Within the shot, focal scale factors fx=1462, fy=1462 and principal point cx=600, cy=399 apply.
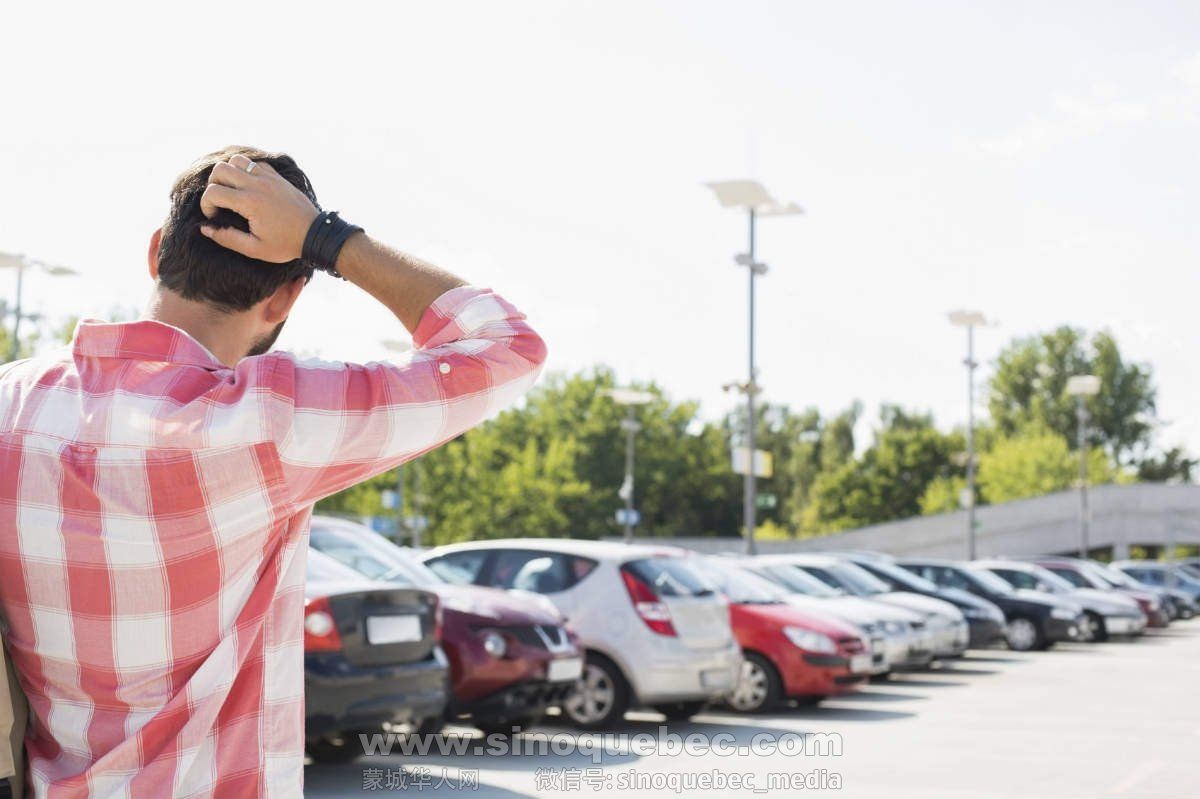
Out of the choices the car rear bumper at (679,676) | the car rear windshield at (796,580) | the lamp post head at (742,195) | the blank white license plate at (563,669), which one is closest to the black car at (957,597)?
the car rear windshield at (796,580)

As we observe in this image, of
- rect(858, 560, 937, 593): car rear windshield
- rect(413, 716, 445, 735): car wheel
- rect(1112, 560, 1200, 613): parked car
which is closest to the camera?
rect(413, 716, 445, 735): car wheel

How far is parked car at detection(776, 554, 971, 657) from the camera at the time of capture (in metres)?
18.2

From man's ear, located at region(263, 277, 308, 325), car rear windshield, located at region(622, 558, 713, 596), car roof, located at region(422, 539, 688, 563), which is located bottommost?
car rear windshield, located at region(622, 558, 713, 596)

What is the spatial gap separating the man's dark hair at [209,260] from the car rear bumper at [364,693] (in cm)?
604

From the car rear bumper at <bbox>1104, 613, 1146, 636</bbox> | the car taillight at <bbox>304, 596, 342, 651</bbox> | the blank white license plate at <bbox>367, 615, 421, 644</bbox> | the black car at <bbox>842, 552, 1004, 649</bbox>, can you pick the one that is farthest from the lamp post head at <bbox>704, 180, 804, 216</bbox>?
the car taillight at <bbox>304, 596, 342, 651</bbox>

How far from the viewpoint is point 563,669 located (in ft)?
33.7

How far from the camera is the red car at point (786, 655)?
1341cm

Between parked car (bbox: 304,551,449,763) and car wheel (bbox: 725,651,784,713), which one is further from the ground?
parked car (bbox: 304,551,449,763)

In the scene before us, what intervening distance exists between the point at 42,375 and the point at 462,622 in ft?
27.2

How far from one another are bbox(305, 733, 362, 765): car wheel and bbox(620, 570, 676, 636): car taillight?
2.84m

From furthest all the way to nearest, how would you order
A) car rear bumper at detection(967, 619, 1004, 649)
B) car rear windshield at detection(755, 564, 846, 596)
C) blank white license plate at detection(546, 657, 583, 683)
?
car rear bumper at detection(967, 619, 1004, 649) < car rear windshield at detection(755, 564, 846, 596) < blank white license plate at detection(546, 657, 583, 683)

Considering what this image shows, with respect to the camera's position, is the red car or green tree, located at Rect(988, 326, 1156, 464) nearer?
the red car

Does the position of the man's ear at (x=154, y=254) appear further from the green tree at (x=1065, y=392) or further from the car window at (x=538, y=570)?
the green tree at (x=1065, y=392)

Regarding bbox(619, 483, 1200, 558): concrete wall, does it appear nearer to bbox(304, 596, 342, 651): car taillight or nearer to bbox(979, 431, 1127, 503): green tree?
bbox(979, 431, 1127, 503): green tree
